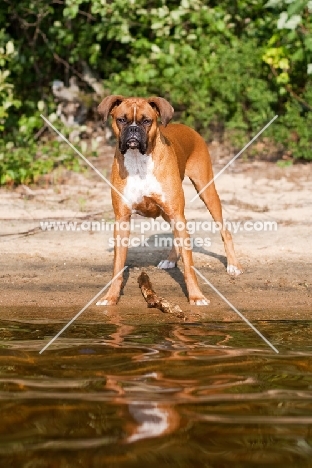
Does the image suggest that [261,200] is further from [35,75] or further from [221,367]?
[221,367]

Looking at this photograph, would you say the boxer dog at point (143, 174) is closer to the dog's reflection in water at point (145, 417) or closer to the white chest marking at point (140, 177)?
the white chest marking at point (140, 177)

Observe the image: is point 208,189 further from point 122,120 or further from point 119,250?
point 122,120

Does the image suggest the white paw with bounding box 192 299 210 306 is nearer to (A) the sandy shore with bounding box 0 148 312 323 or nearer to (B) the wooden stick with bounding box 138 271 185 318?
(A) the sandy shore with bounding box 0 148 312 323

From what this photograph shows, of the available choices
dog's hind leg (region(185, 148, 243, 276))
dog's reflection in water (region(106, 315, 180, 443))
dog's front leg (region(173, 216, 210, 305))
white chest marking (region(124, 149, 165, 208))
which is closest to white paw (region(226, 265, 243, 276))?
dog's hind leg (region(185, 148, 243, 276))

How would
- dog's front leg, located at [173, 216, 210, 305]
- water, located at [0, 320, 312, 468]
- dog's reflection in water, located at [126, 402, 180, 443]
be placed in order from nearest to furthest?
water, located at [0, 320, 312, 468] → dog's reflection in water, located at [126, 402, 180, 443] → dog's front leg, located at [173, 216, 210, 305]

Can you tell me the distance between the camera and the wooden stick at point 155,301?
253 inches

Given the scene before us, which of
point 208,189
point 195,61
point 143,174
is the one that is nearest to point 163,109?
point 143,174

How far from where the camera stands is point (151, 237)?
29.3 feet

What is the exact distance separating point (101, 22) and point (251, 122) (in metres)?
2.30

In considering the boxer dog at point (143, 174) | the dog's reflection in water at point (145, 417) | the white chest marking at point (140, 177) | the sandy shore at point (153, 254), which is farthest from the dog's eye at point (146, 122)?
the dog's reflection in water at point (145, 417)

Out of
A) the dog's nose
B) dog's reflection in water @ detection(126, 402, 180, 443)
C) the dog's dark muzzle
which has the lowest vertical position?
dog's reflection in water @ detection(126, 402, 180, 443)

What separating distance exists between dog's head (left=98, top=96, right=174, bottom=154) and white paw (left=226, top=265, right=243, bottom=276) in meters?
1.54

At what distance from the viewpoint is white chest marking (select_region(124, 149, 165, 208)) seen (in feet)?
22.1

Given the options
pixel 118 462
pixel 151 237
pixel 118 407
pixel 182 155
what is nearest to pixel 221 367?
pixel 118 407
